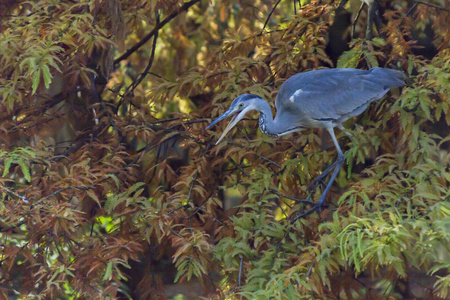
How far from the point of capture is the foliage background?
9.13 feet

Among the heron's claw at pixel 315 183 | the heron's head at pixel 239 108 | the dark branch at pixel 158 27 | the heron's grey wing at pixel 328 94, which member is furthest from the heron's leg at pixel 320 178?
the dark branch at pixel 158 27

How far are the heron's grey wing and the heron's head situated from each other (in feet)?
0.80

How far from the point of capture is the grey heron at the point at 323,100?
342 centimetres

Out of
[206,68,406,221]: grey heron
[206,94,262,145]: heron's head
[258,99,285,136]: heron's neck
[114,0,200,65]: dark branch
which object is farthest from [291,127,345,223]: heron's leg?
[114,0,200,65]: dark branch

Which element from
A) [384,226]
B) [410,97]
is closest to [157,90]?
[410,97]

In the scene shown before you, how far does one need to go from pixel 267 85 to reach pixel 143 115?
78 cm

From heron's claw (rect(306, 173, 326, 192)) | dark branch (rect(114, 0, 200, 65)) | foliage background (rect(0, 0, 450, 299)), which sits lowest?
heron's claw (rect(306, 173, 326, 192))

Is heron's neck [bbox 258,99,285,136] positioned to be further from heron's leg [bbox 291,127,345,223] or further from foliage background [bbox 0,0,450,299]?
heron's leg [bbox 291,127,345,223]

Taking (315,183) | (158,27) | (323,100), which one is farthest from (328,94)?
(158,27)

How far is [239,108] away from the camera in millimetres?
3283

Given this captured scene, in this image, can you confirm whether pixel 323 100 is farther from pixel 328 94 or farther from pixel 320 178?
pixel 320 178

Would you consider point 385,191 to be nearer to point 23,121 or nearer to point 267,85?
point 267,85

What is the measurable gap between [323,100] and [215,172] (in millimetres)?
753

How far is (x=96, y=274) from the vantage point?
10.0 ft
